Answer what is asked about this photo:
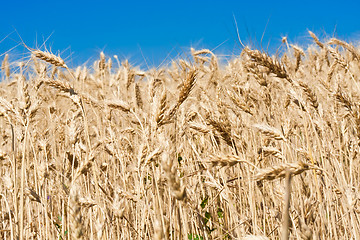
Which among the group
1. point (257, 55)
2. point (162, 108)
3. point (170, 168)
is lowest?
point (170, 168)

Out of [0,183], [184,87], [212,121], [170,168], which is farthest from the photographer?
[0,183]

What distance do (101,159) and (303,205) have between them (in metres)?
2.34

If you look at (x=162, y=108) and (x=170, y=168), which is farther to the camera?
(x=162, y=108)

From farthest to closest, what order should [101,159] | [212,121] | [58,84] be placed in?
[101,159]
[58,84]
[212,121]

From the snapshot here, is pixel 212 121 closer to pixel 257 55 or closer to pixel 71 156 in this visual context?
pixel 257 55

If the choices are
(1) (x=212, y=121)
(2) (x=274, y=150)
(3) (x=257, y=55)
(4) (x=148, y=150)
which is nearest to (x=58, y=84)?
(4) (x=148, y=150)

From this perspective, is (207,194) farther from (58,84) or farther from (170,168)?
(170,168)

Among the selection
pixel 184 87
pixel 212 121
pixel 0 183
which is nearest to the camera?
pixel 212 121

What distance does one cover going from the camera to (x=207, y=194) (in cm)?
238

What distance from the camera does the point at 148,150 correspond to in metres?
1.50

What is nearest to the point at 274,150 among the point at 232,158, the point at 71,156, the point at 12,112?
the point at 232,158

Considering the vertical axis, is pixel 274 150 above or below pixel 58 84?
below

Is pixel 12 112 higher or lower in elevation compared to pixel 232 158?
higher

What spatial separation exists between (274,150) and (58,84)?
1236 mm
